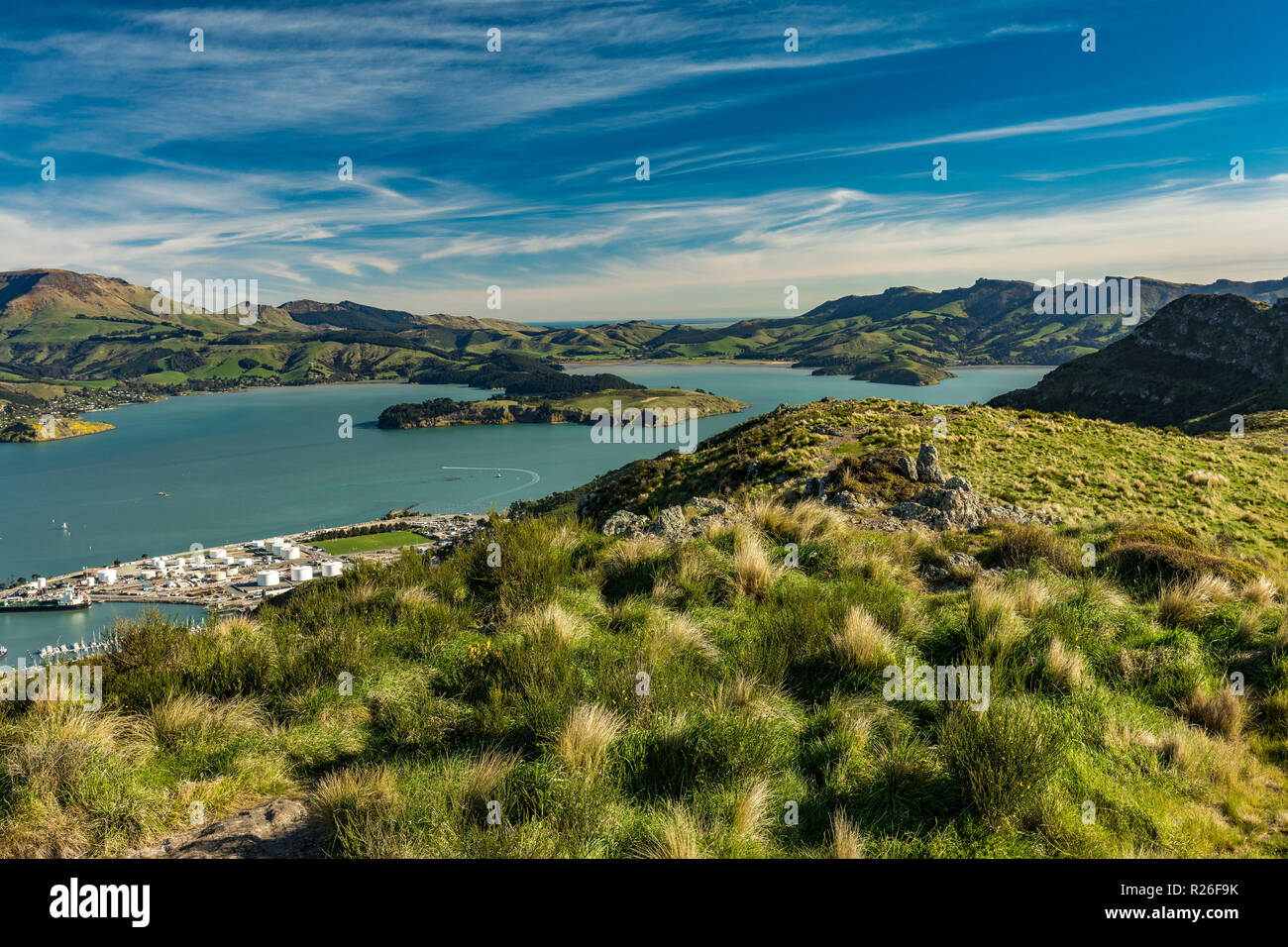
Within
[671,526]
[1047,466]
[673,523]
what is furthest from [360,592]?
[1047,466]

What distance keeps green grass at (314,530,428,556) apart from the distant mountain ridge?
104156 millimetres

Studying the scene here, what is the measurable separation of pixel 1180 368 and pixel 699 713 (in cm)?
14665

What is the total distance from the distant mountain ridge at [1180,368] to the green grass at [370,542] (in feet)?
342

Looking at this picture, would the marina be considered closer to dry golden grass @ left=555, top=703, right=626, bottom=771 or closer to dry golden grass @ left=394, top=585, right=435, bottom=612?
dry golden grass @ left=394, top=585, right=435, bottom=612

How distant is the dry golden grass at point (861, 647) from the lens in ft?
19.9

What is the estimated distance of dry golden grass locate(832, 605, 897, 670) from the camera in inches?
239

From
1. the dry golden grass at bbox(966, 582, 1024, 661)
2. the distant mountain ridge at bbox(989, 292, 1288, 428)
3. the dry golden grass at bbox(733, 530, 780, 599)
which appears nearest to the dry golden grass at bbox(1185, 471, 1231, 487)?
the dry golden grass at bbox(966, 582, 1024, 661)

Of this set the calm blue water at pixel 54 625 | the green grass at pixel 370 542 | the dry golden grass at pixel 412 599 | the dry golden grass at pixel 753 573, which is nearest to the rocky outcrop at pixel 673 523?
the dry golden grass at pixel 753 573

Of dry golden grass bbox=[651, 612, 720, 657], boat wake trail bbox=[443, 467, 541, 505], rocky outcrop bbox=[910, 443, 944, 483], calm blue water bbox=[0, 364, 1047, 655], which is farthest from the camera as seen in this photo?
boat wake trail bbox=[443, 467, 541, 505]

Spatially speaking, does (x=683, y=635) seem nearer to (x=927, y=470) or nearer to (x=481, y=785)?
(x=481, y=785)

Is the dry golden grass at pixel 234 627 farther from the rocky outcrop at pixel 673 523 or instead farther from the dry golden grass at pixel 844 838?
the dry golden grass at pixel 844 838

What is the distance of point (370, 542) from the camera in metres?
93.8
